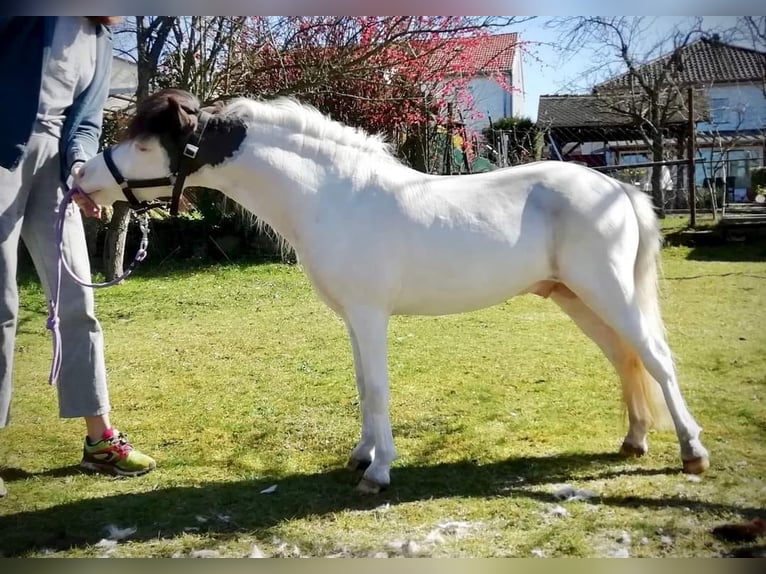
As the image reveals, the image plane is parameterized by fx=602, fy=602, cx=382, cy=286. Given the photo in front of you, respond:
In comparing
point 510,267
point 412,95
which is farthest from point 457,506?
point 412,95

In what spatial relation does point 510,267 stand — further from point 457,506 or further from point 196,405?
point 196,405

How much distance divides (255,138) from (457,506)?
146 centimetres

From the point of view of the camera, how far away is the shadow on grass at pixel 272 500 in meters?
1.99

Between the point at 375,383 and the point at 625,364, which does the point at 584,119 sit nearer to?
the point at 625,364

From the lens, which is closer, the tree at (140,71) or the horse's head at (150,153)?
the horse's head at (150,153)

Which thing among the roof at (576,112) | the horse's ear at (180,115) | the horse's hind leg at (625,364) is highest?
the roof at (576,112)

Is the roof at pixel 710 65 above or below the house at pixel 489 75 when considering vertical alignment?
below

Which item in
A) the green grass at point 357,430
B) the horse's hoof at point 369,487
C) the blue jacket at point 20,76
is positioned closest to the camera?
the green grass at point 357,430

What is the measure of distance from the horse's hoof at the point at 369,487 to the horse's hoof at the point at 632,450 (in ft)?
3.30

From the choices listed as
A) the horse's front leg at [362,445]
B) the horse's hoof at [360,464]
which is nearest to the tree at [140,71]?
the horse's front leg at [362,445]

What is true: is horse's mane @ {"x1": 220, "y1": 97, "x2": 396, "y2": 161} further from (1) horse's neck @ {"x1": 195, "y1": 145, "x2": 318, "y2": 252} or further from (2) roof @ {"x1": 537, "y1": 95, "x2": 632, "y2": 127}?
(2) roof @ {"x1": 537, "y1": 95, "x2": 632, "y2": 127}

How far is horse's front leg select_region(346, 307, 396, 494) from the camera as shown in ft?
7.00

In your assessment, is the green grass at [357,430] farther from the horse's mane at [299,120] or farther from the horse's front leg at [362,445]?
the horse's mane at [299,120]

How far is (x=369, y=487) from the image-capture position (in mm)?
2170
